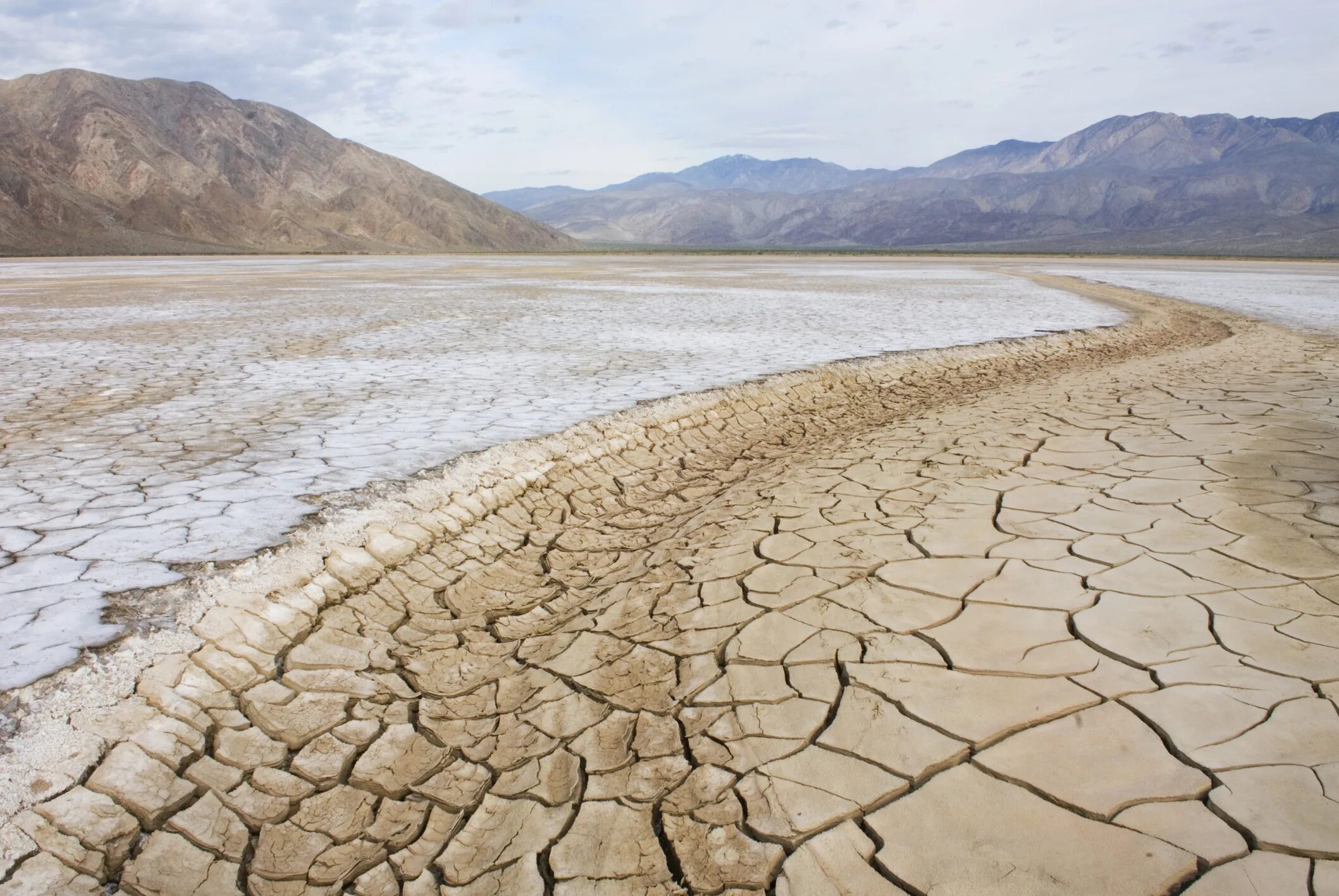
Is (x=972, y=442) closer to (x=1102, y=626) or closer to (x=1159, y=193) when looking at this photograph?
(x=1102, y=626)

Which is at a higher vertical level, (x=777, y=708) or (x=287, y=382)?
(x=287, y=382)

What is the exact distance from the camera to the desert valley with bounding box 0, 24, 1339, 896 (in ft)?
5.51

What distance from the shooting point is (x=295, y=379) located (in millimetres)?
6203

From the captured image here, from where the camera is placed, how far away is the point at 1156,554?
2748 millimetres

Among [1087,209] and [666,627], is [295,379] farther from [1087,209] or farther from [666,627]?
[1087,209]

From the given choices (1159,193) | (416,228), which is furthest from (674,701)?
(1159,193)

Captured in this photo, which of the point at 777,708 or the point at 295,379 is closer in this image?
the point at 777,708

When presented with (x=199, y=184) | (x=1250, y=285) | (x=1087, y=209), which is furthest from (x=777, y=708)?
(x=1087, y=209)

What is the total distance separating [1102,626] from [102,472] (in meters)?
4.04

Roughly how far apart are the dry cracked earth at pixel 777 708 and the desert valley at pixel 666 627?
10 millimetres

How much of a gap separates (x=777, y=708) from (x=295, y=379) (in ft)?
17.3

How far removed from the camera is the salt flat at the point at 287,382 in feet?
9.52

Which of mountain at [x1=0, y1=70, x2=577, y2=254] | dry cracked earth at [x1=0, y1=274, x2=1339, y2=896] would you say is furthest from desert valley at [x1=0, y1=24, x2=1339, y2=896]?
Answer: mountain at [x1=0, y1=70, x2=577, y2=254]

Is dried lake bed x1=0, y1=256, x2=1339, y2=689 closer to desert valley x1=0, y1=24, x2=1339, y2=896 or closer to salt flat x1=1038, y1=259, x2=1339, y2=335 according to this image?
desert valley x1=0, y1=24, x2=1339, y2=896
